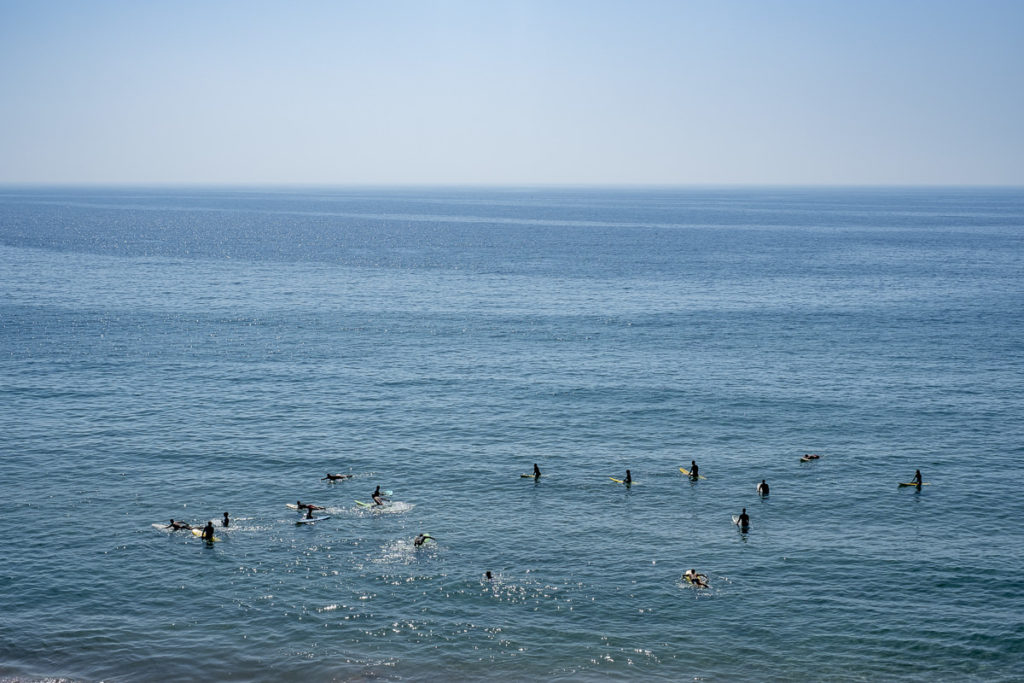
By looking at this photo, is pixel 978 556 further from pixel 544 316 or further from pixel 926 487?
pixel 544 316

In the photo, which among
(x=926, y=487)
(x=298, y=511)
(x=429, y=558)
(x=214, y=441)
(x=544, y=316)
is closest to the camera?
(x=429, y=558)

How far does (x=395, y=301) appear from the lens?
15088 cm

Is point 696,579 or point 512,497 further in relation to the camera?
point 512,497

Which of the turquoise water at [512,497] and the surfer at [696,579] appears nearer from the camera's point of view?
the turquoise water at [512,497]

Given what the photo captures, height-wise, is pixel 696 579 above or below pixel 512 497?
below

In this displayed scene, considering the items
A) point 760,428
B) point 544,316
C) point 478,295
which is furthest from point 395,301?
point 760,428

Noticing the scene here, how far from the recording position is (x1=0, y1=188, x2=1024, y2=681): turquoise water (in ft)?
150

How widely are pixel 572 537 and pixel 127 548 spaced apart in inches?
1132

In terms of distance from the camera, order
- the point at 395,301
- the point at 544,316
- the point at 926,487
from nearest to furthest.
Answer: the point at 926,487 → the point at 544,316 → the point at 395,301

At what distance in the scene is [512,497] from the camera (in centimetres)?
6488

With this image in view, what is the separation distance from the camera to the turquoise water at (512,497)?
1795 inches

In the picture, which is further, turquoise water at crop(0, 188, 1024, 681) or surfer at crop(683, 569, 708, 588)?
surfer at crop(683, 569, 708, 588)

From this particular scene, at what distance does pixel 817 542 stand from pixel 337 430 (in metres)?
42.9

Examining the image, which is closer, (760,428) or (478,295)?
(760,428)
